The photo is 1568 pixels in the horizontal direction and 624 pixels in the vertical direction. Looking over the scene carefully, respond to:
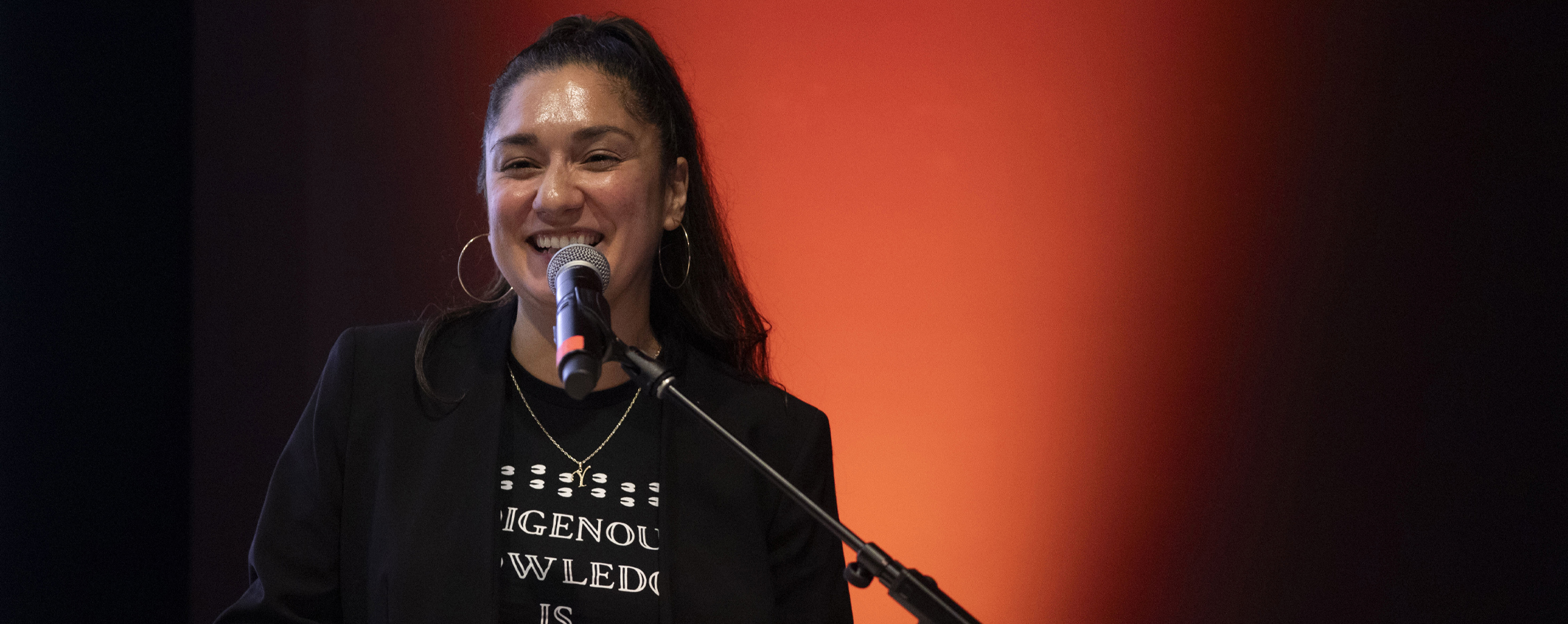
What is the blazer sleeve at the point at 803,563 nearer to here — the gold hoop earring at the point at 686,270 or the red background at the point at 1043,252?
the gold hoop earring at the point at 686,270

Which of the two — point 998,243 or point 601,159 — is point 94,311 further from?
point 998,243

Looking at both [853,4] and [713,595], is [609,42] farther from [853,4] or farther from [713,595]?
[713,595]

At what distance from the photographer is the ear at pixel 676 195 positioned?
1.52 metres

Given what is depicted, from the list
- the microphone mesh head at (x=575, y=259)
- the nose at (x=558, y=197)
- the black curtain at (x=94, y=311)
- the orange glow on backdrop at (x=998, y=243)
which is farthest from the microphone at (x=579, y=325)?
the black curtain at (x=94, y=311)

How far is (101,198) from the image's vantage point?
189 centimetres

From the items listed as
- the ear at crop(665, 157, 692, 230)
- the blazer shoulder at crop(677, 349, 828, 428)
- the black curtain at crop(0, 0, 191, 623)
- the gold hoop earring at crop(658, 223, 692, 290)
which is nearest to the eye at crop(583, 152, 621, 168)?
the ear at crop(665, 157, 692, 230)

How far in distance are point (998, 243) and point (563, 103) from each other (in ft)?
3.09

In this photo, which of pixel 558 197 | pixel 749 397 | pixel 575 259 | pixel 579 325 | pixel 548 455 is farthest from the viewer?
pixel 749 397

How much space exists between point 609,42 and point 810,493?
2.45ft

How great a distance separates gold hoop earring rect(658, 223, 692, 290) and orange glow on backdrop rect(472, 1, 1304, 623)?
0.38m

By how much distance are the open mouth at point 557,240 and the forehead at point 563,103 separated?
143 mm

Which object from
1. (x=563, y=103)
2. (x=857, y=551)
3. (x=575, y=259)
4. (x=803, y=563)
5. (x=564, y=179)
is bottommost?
(x=803, y=563)

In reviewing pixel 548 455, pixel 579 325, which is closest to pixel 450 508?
pixel 548 455

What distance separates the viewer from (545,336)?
149 cm
